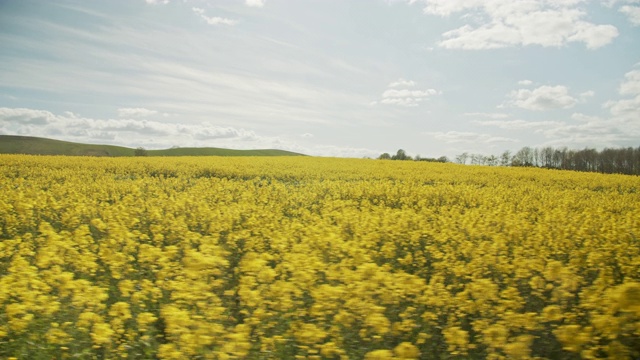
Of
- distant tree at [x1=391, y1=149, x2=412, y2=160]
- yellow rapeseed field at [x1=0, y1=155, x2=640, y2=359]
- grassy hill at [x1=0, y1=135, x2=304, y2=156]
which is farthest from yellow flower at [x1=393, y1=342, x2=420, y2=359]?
grassy hill at [x1=0, y1=135, x2=304, y2=156]

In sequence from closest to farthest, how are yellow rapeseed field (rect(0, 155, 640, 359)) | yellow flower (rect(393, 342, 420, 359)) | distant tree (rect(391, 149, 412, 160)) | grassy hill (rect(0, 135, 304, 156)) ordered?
yellow flower (rect(393, 342, 420, 359)) < yellow rapeseed field (rect(0, 155, 640, 359)) < distant tree (rect(391, 149, 412, 160)) < grassy hill (rect(0, 135, 304, 156))

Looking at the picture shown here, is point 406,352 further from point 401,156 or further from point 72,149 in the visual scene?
point 72,149

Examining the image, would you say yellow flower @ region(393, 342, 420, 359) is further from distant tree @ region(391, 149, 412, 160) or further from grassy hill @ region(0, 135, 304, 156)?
grassy hill @ region(0, 135, 304, 156)

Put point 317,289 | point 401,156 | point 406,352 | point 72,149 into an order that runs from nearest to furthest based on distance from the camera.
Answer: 1. point 406,352
2. point 317,289
3. point 401,156
4. point 72,149

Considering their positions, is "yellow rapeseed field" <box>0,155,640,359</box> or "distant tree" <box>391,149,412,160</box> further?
"distant tree" <box>391,149,412,160</box>

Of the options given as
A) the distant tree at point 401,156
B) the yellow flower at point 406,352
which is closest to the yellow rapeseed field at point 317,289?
the yellow flower at point 406,352

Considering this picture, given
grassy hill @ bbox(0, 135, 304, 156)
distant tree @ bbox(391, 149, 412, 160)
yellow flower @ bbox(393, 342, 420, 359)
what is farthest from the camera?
grassy hill @ bbox(0, 135, 304, 156)

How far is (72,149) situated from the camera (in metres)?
85.2

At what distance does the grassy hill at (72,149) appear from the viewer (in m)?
79.4

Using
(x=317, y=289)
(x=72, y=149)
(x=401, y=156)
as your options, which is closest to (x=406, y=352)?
(x=317, y=289)

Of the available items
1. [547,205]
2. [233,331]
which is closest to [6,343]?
[233,331]

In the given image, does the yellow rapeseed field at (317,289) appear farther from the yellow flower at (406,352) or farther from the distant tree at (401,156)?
the distant tree at (401,156)

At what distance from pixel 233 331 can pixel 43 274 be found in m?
2.50

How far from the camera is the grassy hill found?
79375 millimetres
